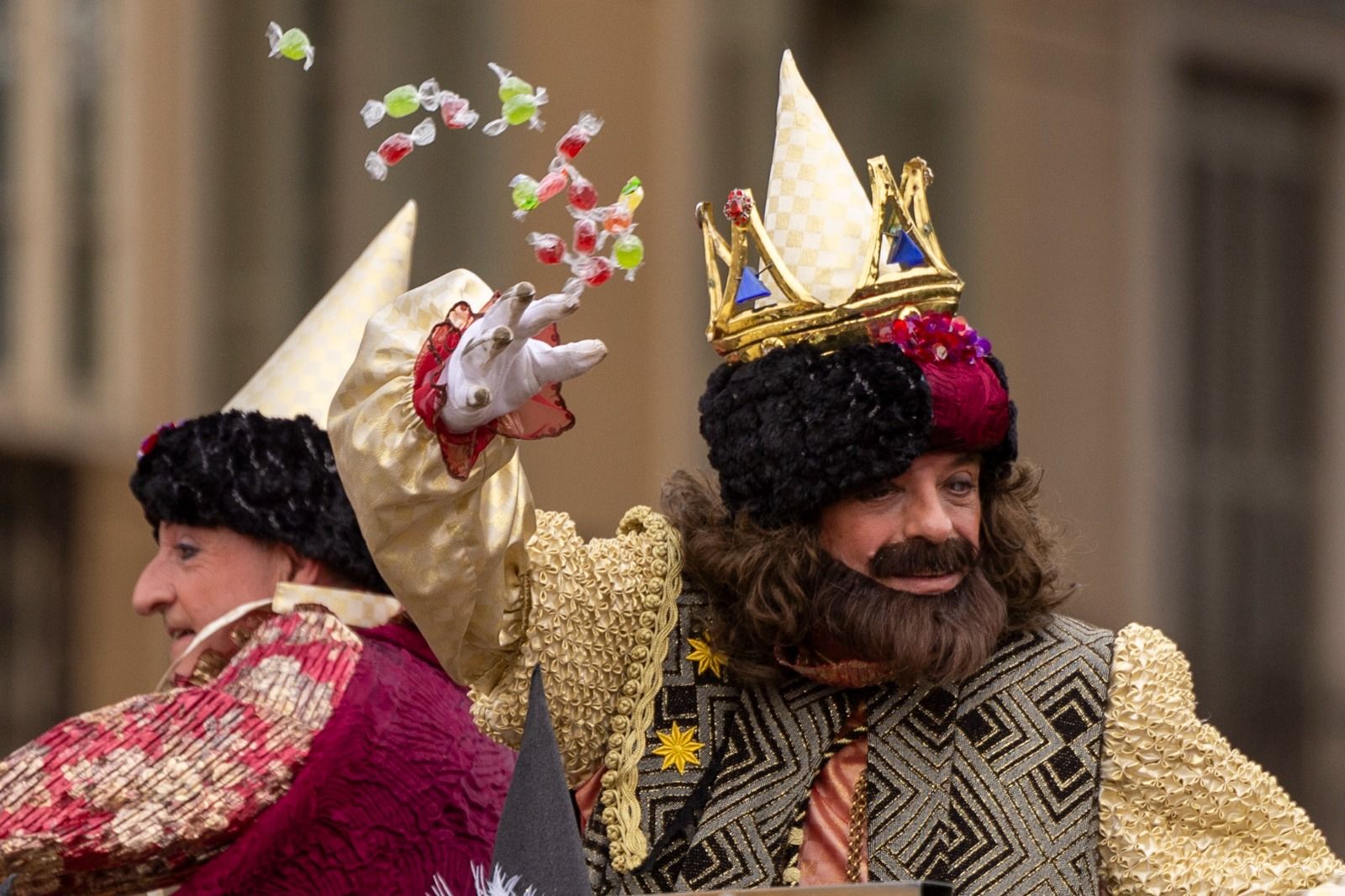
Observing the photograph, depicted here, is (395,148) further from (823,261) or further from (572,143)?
(823,261)

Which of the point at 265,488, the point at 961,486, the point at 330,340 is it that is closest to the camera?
the point at 961,486

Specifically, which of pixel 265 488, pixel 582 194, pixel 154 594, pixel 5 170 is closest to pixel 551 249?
pixel 582 194

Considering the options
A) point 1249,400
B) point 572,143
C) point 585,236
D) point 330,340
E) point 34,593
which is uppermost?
point 572,143

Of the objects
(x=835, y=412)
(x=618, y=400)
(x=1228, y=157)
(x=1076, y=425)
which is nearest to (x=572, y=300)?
(x=835, y=412)

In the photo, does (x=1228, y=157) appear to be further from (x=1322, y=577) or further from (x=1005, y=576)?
(x=1005, y=576)

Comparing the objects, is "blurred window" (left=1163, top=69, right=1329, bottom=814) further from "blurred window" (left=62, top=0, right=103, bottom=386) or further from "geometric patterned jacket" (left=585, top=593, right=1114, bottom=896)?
"geometric patterned jacket" (left=585, top=593, right=1114, bottom=896)

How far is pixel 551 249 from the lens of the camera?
11.9ft

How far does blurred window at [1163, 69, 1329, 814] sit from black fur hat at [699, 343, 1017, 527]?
868 centimetres

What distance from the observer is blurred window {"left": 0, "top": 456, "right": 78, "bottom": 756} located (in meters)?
8.98

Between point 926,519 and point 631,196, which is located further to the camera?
point 926,519

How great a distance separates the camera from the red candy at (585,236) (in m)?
3.65

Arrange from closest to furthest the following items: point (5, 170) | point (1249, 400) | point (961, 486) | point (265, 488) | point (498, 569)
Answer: point (498, 569)
point (961, 486)
point (265, 488)
point (5, 170)
point (1249, 400)

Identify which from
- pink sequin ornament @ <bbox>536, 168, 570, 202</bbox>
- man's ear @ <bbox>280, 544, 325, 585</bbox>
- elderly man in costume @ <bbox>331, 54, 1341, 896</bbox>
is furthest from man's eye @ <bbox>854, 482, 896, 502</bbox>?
man's ear @ <bbox>280, 544, 325, 585</bbox>

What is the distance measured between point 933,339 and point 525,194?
716 millimetres
